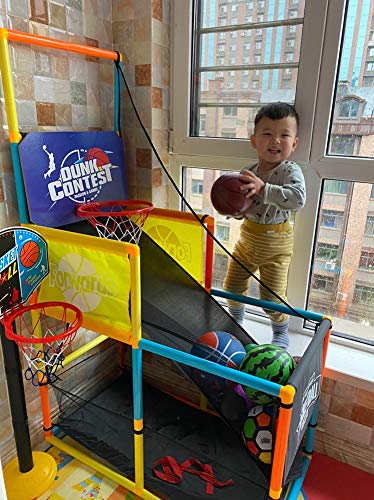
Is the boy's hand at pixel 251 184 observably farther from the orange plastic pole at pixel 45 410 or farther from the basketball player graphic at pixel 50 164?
the orange plastic pole at pixel 45 410

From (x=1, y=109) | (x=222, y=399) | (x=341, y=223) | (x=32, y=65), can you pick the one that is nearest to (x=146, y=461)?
(x=222, y=399)

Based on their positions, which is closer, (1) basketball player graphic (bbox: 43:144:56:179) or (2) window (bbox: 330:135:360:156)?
(1) basketball player graphic (bbox: 43:144:56:179)

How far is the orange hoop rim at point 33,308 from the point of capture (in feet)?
3.82

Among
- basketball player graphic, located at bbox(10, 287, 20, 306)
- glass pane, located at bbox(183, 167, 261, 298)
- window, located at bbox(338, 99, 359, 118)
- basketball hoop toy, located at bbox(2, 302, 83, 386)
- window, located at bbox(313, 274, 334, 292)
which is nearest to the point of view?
basketball player graphic, located at bbox(10, 287, 20, 306)

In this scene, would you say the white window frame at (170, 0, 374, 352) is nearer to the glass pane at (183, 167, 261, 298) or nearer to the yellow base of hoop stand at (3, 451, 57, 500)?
the glass pane at (183, 167, 261, 298)

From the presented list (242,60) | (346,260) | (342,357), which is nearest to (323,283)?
(346,260)

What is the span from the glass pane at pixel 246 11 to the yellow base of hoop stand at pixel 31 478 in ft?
6.14

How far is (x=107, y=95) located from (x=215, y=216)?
0.73m

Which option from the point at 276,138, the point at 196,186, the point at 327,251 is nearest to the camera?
the point at 276,138

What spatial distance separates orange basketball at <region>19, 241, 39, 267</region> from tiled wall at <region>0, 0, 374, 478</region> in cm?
28

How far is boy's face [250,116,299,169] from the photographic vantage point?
4.91ft

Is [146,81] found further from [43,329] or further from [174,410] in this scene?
[174,410]

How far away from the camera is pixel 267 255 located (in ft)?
5.35

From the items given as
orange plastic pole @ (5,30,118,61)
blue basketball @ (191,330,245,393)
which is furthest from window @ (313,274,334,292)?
orange plastic pole @ (5,30,118,61)
